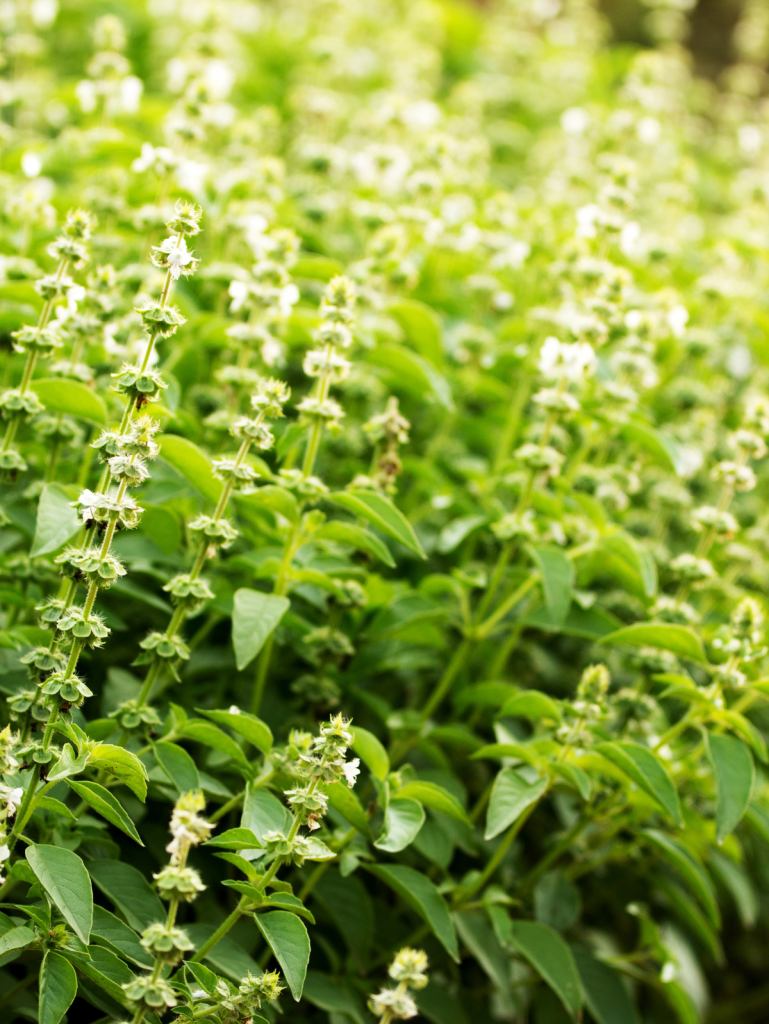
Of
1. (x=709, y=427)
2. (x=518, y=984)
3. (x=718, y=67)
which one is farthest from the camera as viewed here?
(x=718, y=67)

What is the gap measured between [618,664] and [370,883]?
93 centimetres

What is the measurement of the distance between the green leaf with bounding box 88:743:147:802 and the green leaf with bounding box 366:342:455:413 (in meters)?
1.22

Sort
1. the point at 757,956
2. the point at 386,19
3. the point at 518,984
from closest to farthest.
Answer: the point at 518,984 → the point at 757,956 → the point at 386,19

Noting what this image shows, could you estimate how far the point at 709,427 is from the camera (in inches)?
133

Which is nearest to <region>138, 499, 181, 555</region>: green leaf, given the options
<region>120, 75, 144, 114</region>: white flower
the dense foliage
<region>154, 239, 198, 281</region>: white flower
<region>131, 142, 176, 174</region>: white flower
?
the dense foliage

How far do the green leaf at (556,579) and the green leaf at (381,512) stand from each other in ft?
1.23

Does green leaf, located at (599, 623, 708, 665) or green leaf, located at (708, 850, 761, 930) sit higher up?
green leaf, located at (599, 623, 708, 665)

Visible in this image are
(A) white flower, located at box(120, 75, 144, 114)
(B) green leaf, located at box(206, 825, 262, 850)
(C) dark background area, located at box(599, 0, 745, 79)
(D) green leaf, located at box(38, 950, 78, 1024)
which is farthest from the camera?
(C) dark background area, located at box(599, 0, 745, 79)

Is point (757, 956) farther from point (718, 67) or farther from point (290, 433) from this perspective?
point (718, 67)

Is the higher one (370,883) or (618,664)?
(618,664)

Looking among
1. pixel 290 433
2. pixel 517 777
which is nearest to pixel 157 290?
pixel 290 433

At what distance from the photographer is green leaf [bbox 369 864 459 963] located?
6.58 feet

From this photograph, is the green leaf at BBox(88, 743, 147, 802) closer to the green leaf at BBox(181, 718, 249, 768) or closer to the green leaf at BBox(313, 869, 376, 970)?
the green leaf at BBox(181, 718, 249, 768)

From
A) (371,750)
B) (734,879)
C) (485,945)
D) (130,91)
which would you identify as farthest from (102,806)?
(130,91)
